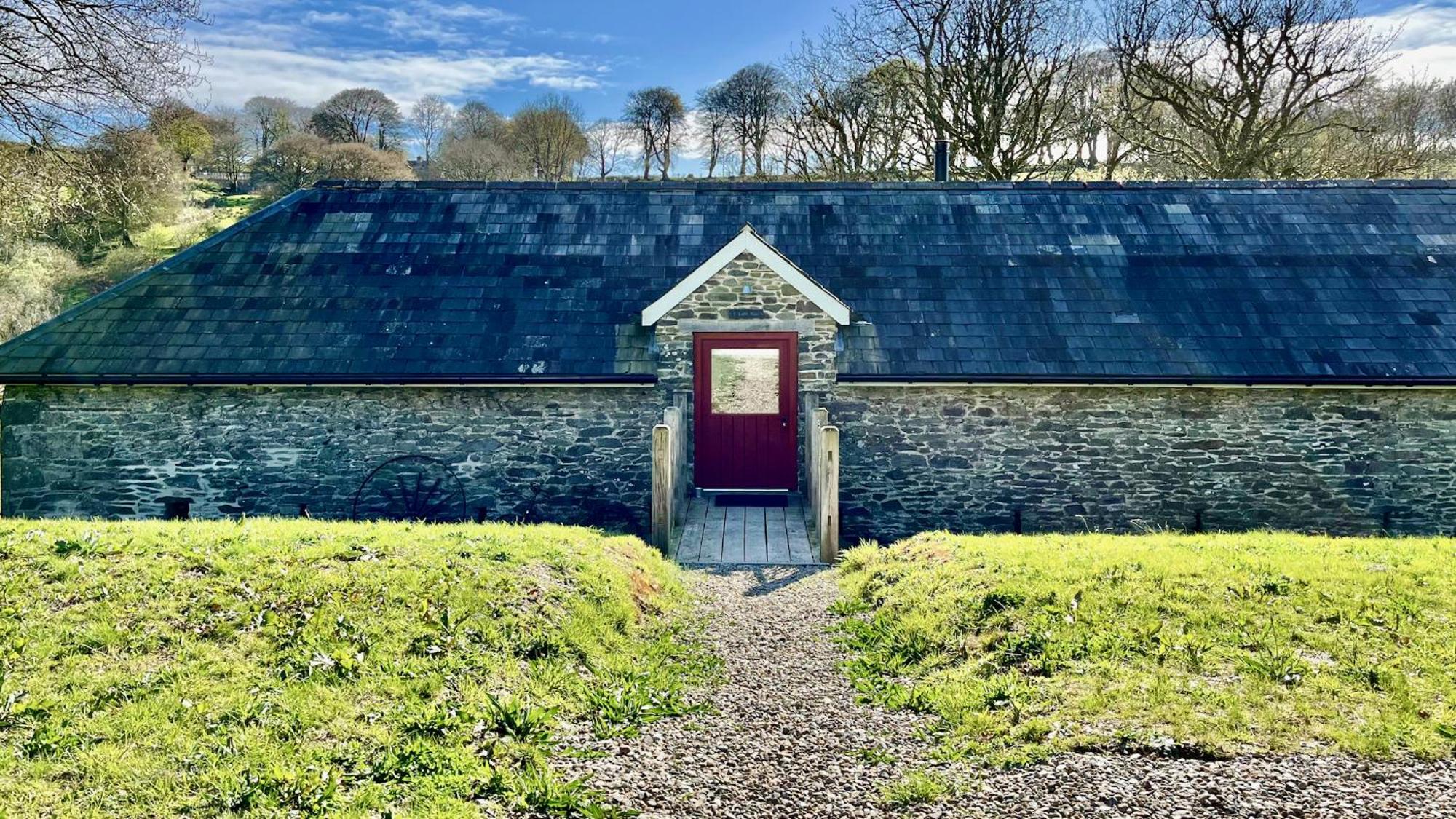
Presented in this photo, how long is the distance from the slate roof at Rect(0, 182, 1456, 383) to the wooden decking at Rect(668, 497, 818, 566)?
237cm

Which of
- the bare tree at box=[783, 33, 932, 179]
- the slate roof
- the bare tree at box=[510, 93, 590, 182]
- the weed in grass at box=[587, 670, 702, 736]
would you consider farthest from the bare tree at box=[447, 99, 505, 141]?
the weed in grass at box=[587, 670, 702, 736]

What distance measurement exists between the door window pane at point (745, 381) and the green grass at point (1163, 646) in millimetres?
4554

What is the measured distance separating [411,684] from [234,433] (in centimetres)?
875

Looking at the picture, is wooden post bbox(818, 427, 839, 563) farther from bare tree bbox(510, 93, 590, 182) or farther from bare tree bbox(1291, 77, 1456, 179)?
bare tree bbox(510, 93, 590, 182)

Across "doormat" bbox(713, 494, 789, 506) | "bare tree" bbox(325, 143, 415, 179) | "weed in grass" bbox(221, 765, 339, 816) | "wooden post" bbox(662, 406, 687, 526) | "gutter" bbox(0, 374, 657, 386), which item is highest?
"bare tree" bbox(325, 143, 415, 179)

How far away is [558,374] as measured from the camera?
1276 centimetres

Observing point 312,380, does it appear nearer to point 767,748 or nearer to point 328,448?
point 328,448

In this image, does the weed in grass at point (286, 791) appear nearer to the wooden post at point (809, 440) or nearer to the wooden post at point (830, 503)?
the wooden post at point (830, 503)

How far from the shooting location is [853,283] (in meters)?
14.2

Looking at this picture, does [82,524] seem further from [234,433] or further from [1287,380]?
[1287,380]

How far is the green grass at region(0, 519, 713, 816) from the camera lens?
4789mm

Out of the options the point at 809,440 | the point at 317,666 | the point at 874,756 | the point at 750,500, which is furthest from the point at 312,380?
the point at 874,756

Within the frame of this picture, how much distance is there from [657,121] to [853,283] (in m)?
40.9

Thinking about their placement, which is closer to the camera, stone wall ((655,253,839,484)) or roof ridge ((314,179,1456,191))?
stone wall ((655,253,839,484))
